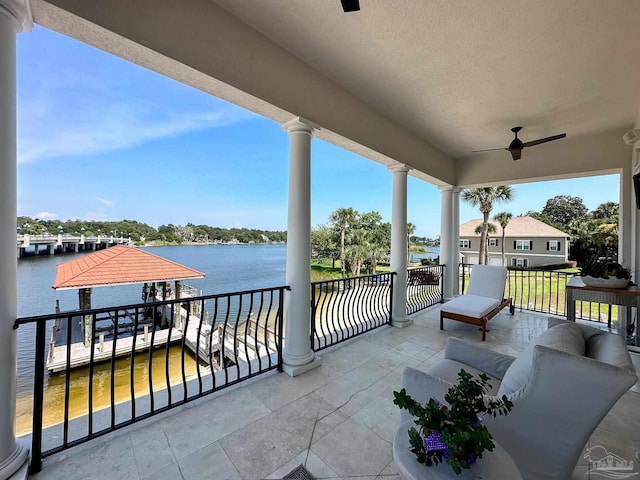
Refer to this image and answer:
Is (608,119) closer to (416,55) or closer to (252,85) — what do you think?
(416,55)

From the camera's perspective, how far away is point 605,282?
3.09 meters

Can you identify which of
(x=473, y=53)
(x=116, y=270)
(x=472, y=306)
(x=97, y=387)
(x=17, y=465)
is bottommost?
(x=97, y=387)

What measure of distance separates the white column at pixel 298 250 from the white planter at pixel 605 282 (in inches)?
139

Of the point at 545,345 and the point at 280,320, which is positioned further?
the point at 280,320

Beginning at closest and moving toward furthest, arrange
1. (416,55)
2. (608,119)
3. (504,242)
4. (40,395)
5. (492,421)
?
(492,421) < (40,395) < (416,55) < (608,119) < (504,242)

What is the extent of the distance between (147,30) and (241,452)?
2.89 metres

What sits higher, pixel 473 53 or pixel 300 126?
pixel 473 53

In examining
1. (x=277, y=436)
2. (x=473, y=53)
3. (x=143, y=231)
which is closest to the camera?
(x=277, y=436)

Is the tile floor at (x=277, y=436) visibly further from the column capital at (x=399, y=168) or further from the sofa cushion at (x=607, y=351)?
the column capital at (x=399, y=168)

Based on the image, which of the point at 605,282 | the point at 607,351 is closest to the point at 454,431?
the point at 607,351

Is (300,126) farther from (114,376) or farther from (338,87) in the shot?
(114,376)

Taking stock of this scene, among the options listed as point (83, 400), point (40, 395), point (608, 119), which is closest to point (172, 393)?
point (40, 395)

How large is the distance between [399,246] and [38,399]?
421 centimetres

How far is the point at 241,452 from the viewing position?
5.57ft
